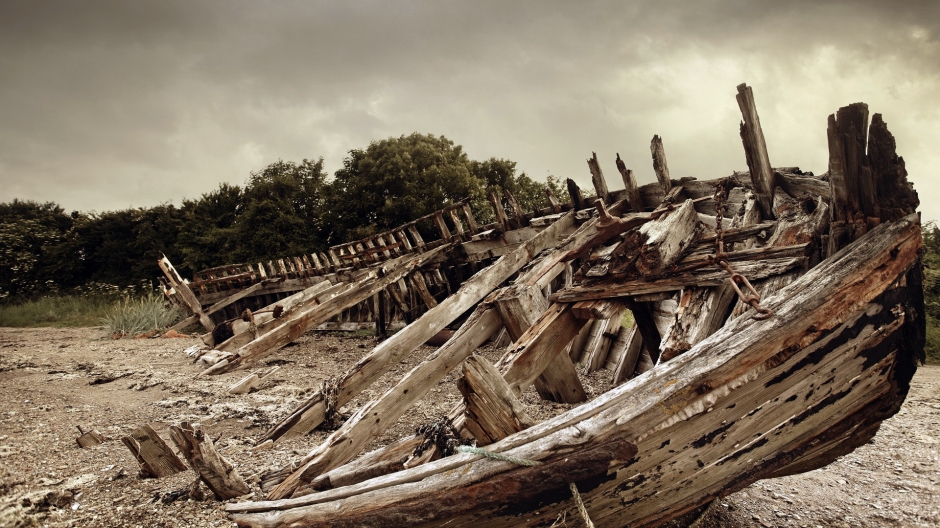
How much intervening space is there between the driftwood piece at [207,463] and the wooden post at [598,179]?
5034 millimetres

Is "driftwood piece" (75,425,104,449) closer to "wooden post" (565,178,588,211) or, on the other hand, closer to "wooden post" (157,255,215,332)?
"wooden post" (565,178,588,211)

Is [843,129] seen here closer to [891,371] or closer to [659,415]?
[891,371]

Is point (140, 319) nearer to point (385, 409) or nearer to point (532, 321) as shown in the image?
point (385, 409)

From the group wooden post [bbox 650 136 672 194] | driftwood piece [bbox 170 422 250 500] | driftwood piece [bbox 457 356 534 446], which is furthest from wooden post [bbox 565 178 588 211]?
driftwood piece [bbox 170 422 250 500]

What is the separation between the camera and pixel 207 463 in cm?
283

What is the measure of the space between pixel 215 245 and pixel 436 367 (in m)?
24.0

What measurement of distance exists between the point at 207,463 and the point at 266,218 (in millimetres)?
21149

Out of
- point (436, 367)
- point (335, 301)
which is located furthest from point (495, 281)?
point (335, 301)

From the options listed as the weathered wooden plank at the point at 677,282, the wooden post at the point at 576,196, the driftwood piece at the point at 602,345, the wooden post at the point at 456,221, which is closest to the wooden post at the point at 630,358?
the driftwood piece at the point at 602,345

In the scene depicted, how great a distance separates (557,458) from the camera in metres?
1.88

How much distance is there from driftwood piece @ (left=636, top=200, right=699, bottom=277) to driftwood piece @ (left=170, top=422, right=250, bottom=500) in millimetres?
2799

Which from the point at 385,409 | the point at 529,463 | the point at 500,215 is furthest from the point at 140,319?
the point at 529,463

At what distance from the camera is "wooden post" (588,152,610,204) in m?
6.16

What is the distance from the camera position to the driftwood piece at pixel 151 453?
10.6ft
